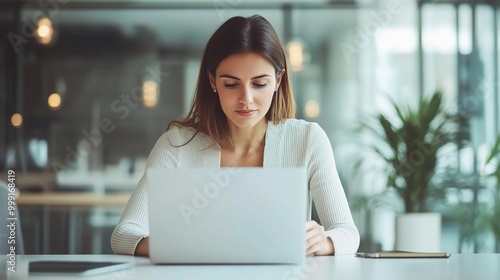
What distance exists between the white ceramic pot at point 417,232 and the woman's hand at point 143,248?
339 centimetres

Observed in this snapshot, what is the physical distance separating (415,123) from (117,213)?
7.65ft

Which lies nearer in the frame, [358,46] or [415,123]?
[415,123]

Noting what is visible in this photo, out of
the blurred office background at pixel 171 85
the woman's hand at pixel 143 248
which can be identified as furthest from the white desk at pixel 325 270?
the blurred office background at pixel 171 85

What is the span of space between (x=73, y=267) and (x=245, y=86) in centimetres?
102

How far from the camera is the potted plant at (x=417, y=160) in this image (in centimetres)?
557

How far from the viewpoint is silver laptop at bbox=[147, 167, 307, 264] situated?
77.6 inches

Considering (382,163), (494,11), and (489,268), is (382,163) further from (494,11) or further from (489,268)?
(489,268)

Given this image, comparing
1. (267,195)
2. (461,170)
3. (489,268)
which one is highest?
(461,170)

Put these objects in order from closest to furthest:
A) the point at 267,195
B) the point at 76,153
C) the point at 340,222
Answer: the point at 267,195 → the point at 340,222 → the point at 76,153

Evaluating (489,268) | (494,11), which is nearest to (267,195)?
(489,268)

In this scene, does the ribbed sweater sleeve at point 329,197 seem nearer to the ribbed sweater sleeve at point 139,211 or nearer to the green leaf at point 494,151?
the ribbed sweater sleeve at point 139,211

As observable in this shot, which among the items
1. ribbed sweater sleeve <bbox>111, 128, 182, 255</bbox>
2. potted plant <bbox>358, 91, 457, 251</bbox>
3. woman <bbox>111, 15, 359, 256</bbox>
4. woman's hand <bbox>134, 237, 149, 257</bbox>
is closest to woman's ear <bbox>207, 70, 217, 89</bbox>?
woman <bbox>111, 15, 359, 256</bbox>

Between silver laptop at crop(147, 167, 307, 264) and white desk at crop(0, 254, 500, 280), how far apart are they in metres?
0.05

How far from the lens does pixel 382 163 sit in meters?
6.14
